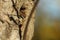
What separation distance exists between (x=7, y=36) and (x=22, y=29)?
89mm

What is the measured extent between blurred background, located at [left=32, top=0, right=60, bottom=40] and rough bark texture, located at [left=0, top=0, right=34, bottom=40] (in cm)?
44

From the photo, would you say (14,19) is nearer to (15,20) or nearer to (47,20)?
(15,20)

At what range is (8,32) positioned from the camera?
63cm

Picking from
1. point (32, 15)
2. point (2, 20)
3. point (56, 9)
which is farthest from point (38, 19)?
point (2, 20)

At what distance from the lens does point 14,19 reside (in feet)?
2.22

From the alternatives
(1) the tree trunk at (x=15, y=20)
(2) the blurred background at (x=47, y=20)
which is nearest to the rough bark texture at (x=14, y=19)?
(1) the tree trunk at (x=15, y=20)

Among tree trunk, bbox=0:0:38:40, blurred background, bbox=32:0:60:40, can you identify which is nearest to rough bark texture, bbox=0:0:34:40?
tree trunk, bbox=0:0:38:40

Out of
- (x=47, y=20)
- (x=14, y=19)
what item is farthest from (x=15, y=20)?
(x=47, y=20)

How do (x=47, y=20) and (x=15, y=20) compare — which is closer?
(x=15, y=20)

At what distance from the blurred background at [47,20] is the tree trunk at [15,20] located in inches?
17.1

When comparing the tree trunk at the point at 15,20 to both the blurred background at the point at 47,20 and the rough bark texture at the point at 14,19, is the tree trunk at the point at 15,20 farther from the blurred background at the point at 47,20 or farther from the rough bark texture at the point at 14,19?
the blurred background at the point at 47,20

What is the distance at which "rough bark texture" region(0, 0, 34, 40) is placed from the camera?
25.0 inches

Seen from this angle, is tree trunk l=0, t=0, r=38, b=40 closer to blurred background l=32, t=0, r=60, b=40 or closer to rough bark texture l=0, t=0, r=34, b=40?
rough bark texture l=0, t=0, r=34, b=40

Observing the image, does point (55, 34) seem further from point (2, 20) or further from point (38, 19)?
point (2, 20)
